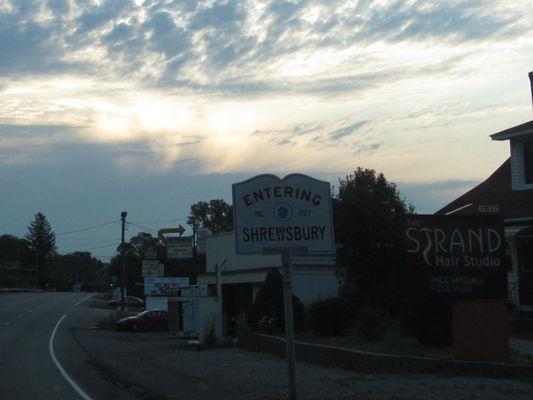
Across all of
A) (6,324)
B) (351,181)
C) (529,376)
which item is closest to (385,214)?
(351,181)

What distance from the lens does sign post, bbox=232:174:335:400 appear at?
13.5 metres

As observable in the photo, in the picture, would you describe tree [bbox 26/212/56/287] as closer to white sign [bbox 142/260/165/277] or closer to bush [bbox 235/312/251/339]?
white sign [bbox 142/260/165/277]

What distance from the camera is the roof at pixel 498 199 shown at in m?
26.0

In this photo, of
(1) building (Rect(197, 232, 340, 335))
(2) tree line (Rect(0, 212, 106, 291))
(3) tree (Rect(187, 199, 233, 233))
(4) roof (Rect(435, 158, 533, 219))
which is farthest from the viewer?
(2) tree line (Rect(0, 212, 106, 291))

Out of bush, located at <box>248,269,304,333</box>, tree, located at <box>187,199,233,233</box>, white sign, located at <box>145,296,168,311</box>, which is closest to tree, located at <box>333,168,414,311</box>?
bush, located at <box>248,269,304,333</box>

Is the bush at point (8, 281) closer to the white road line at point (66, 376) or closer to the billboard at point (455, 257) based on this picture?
the white road line at point (66, 376)

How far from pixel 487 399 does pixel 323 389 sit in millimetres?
3893

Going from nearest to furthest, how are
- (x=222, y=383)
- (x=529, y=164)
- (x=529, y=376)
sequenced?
(x=529, y=376) < (x=222, y=383) < (x=529, y=164)

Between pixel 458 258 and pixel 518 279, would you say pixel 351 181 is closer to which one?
pixel 518 279

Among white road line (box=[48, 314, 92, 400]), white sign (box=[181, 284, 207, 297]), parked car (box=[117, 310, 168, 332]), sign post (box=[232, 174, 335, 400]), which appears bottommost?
parked car (box=[117, 310, 168, 332])

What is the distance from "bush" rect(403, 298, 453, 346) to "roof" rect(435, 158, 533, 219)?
278 inches

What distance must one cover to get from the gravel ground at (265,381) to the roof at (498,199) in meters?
9.32

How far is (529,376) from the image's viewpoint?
46.0 ft

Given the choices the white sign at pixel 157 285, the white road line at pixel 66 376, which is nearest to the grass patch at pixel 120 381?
the white road line at pixel 66 376
